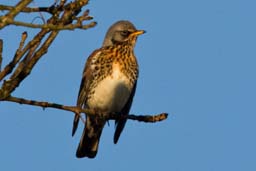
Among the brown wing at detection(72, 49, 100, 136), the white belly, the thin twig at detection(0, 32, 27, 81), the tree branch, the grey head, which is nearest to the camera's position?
the thin twig at detection(0, 32, 27, 81)

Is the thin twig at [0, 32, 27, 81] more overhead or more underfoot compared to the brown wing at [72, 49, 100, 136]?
more underfoot

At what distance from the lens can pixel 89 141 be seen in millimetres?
8469

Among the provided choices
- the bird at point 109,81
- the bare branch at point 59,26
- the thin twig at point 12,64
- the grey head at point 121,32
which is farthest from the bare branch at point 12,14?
the grey head at point 121,32

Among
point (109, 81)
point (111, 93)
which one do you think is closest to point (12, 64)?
point (109, 81)

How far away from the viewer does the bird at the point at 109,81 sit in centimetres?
781

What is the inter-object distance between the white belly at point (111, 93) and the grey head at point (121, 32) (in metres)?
0.68

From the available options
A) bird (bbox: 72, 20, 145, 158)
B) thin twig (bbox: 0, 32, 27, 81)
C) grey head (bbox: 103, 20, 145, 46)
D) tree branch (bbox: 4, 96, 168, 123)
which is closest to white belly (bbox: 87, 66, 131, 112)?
bird (bbox: 72, 20, 145, 158)

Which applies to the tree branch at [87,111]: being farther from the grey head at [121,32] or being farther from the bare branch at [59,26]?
the grey head at [121,32]

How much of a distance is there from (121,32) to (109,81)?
90cm

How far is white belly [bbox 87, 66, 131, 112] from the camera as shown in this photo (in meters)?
7.77

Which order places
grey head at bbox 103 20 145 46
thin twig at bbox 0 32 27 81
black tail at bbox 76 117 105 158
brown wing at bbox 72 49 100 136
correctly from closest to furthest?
thin twig at bbox 0 32 27 81 → brown wing at bbox 72 49 100 136 → grey head at bbox 103 20 145 46 → black tail at bbox 76 117 105 158

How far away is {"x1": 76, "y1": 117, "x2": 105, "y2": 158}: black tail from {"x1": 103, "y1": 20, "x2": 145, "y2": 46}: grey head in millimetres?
1173

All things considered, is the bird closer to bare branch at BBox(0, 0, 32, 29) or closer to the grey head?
the grey head

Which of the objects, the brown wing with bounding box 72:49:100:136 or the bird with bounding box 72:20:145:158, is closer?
the bird with bounding box 72:20:145:158
